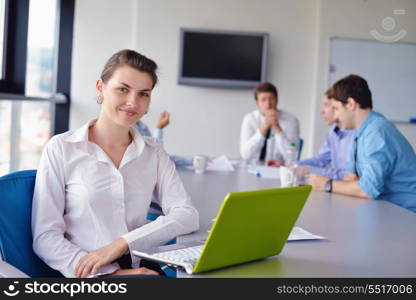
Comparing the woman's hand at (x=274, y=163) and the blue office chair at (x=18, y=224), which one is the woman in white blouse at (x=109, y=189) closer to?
the blue office chair at (x=18, y=224)

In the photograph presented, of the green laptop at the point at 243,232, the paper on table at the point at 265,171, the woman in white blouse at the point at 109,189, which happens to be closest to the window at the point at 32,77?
the paper on table at the point at 265,171

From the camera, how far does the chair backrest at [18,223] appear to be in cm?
159

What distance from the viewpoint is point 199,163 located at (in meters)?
3.21

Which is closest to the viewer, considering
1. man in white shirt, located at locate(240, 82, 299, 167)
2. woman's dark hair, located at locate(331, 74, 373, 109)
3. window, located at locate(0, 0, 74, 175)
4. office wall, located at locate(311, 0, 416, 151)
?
woman's dark hair, located at locate(331, 74, 373, 109)

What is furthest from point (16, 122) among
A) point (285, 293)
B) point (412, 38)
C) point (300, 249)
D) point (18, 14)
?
point (412, 38)

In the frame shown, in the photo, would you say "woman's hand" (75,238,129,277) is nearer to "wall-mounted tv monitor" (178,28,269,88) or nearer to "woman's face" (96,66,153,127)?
"woman's face" (96,66,153,127)

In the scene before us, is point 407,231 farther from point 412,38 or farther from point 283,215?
point 412,38

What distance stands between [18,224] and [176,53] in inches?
190

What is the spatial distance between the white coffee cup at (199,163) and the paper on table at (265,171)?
0.34 meters

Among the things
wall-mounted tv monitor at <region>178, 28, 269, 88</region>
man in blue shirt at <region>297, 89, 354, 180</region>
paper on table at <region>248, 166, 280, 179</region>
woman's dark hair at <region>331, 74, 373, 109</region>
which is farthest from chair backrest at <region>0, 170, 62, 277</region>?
wall-mounted tv monitor at <region>178, 28, 269, 88</region>

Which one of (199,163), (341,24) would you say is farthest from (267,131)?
(341,24)

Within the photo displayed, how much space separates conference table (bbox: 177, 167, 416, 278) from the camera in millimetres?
1444

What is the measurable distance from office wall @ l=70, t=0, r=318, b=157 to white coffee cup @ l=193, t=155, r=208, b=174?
3.14 metres

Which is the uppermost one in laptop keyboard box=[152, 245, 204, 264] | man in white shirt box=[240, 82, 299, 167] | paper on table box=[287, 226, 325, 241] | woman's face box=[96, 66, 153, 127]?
woman's face box=[96, 66, 153, 127]
